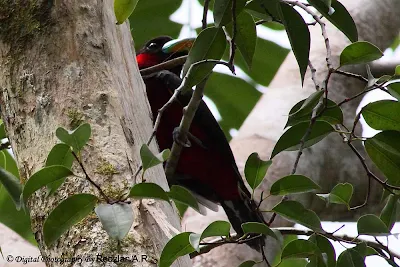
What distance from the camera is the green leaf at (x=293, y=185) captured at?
1428mm

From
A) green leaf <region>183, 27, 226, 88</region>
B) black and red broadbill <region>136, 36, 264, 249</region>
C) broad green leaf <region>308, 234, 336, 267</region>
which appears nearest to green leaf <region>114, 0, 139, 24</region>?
green leaf <region>183, 27, 226, 88</region>

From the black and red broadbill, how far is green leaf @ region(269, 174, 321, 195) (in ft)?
4.06

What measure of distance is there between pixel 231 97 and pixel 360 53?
2.09 m

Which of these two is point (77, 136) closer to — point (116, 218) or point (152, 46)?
point (116, 218)

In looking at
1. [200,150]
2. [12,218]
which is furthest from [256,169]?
[12,218]

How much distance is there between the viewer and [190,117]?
177 centimetres

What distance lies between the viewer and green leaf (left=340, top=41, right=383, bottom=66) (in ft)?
4.65

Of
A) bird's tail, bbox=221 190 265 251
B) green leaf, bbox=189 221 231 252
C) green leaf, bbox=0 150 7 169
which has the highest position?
green leaf, bbox=189 221 231 252

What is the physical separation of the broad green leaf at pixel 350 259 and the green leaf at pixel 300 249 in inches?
2.3

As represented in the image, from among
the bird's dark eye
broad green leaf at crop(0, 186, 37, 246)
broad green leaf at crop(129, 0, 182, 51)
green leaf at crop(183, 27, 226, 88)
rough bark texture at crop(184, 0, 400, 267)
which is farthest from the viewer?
broad green leaf at crop(129, 0, 182, 51)

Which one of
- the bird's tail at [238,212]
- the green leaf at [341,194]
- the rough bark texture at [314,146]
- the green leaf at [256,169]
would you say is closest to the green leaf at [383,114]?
the green leaf at [341,194]

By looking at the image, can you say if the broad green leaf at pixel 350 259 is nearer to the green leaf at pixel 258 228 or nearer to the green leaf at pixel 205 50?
the green leaf at pixel 258 228

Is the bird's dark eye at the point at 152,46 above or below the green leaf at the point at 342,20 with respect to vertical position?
below

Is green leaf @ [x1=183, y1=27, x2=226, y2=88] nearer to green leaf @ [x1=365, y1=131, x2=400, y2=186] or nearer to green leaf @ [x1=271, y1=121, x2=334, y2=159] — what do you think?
green leaf @ [x1=271, y1=121, x2=334, y2=159]
